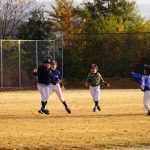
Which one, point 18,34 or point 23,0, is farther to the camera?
point 23,0

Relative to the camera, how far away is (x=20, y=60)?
1743 inches

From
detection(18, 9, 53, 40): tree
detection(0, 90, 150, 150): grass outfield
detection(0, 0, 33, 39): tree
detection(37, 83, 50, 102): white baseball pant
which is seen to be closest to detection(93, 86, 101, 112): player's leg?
detection(0, 90, 150, 150): grass outfield

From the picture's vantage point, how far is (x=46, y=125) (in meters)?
18.5

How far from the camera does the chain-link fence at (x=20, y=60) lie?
43.7m

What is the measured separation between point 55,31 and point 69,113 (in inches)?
1287

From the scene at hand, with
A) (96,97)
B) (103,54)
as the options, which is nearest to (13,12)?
(103,54)

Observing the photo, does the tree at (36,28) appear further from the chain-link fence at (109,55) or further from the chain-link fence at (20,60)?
the chain-link fence at (20,60)

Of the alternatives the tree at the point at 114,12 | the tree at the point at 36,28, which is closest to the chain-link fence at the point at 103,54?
the tree at the point at 114,12

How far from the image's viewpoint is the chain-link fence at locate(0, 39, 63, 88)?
1721 inches

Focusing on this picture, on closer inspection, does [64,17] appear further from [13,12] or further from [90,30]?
[13,12]

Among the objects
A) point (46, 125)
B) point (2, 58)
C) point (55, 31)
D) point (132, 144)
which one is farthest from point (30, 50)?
point (132, 144)

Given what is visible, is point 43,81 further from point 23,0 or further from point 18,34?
point 23,0

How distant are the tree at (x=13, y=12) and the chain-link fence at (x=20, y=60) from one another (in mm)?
21234

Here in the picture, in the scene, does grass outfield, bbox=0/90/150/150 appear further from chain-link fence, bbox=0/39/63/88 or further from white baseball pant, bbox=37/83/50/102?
chain-link fence, bbox=0/39/63/88
